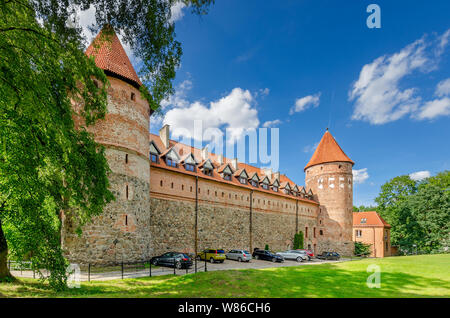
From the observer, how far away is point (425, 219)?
37594 mm

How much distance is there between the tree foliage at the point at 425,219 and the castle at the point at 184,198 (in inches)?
308

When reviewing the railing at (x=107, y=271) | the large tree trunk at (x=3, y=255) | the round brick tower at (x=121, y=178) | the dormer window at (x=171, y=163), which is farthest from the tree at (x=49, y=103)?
the dormer window at (x=171, y=163)

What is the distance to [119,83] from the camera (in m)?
17.9

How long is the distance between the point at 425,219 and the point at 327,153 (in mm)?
16197

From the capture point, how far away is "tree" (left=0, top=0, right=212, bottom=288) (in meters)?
7.16

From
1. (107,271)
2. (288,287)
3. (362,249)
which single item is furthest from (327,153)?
(288,287)

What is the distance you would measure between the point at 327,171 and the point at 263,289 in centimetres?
3658

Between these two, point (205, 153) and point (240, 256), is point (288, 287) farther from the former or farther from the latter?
point (205, 153)

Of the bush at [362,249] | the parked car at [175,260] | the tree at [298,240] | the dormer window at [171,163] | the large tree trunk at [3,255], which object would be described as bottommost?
the bush at [362,249]

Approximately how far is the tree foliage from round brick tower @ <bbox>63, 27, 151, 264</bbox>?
38.7m

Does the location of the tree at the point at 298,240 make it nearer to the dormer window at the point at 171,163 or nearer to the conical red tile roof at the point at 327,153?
the conical red tile roof at the point at 327,153

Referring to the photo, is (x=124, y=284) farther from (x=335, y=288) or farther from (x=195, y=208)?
(x=195, y=208)

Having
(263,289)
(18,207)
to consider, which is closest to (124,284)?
(18,207)

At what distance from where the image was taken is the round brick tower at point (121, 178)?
15.6m
